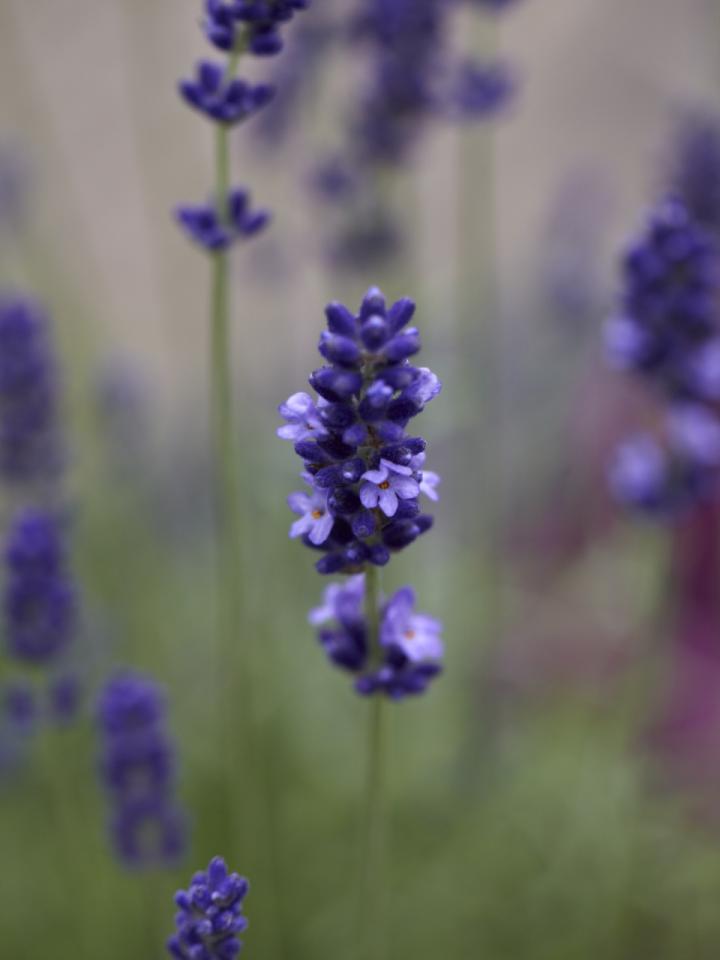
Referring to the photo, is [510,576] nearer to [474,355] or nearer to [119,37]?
[474,355]

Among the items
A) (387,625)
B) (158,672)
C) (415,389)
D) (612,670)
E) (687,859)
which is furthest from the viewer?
(612,670)

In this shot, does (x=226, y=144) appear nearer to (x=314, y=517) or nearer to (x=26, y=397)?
(x=314, y=517)

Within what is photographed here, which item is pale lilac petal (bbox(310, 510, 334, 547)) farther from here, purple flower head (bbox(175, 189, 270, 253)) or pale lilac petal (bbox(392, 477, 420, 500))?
purple flower head (bbox(175, 189, 270, 253))

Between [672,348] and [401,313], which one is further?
[672,348]

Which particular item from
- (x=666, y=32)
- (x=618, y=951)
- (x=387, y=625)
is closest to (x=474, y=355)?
(x=618, y=951)

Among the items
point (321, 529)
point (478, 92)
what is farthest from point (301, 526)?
point (478, 92)

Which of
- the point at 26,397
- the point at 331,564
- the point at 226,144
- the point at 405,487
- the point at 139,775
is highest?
the point at 226,144

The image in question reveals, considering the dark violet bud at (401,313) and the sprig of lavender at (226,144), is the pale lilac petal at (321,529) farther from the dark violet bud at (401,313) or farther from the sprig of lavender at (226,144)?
the sprig of lavender at (226,144)
